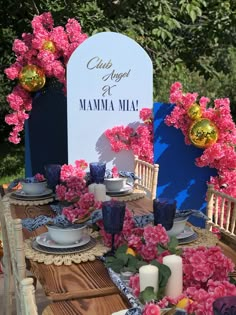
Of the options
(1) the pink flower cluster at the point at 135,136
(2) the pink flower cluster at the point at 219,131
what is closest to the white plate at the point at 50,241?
(1) the pink flower cluster at the point at 135,136

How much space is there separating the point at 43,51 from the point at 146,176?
1.14 metres

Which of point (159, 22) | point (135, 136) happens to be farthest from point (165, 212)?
point (159, 22)

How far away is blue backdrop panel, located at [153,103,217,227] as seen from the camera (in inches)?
133

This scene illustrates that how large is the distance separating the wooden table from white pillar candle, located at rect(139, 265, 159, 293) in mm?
128

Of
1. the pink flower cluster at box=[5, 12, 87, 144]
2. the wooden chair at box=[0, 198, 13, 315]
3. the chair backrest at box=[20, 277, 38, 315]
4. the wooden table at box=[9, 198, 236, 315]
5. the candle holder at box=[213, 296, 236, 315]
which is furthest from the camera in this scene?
the pink flower cluster at box=[5, 12, 87, 144]

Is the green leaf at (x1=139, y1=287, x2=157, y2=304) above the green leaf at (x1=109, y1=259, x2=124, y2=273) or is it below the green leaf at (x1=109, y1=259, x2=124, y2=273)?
above

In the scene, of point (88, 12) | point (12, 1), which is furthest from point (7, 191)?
point (12, 1)

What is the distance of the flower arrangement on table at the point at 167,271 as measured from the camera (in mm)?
1213

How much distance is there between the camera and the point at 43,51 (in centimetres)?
364

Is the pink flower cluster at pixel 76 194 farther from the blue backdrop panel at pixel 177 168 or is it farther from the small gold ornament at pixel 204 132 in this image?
the small gold ornament at pixel 204 132

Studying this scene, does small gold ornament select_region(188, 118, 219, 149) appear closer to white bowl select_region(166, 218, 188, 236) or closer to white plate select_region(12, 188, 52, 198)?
white plate select_region(12, 188, 52, 198)

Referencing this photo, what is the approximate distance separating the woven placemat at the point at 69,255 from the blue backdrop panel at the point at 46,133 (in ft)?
7.83

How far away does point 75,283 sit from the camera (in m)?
1.58

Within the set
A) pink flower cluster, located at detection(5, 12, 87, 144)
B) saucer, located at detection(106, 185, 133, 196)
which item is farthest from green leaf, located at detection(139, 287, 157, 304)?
pink flower cluster, located at detection(5, 12, 87, 144)
